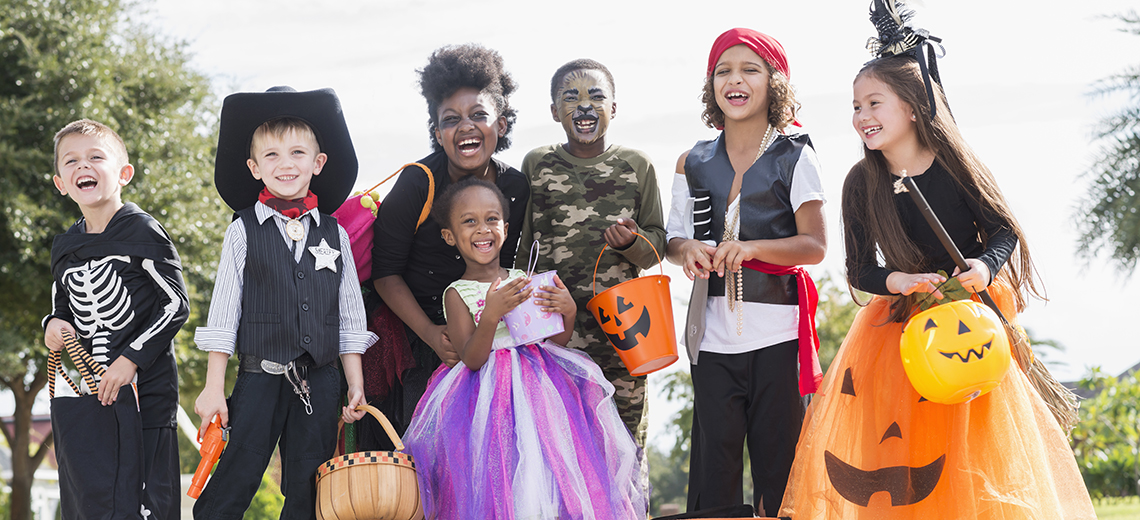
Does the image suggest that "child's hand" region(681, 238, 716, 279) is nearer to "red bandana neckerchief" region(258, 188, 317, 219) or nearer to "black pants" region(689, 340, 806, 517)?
"black pants" region(689, 340, 806, 517)

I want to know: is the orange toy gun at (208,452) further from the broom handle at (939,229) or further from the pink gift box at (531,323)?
the broom handle at (939,229)

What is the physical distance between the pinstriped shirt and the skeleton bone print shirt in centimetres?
27

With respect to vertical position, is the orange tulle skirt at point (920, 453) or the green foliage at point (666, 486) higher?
the orange tulle skirt at point (920, 453)

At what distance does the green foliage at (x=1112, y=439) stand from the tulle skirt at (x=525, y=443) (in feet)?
23.8

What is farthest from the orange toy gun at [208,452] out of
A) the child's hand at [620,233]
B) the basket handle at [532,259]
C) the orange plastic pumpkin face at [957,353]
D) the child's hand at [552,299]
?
the orange plastic pumpkin face at [957,353]

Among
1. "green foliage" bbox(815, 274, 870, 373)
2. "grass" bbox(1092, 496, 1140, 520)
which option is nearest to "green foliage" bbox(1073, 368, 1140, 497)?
"grass" bbox(1092, 496, 1140, 520)

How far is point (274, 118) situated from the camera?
12.2 ft

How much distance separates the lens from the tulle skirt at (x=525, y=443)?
10.7 ft

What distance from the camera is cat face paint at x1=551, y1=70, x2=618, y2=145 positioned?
14.1 ft

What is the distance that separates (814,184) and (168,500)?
10.2ft

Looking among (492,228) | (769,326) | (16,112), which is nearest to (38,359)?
(16,112)

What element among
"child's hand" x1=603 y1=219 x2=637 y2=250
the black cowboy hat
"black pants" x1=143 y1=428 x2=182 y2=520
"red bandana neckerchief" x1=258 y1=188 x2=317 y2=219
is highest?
the black cowboy hat

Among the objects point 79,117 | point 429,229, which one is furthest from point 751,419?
point 79,117

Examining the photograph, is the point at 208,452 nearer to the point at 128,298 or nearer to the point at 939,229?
the point at 128,298
